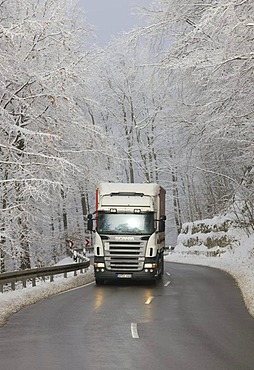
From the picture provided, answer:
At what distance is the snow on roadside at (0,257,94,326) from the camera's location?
49.3 feet

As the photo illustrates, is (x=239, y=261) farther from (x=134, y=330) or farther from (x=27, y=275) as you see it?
(x=134, y=330)

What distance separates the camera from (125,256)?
73.8ft

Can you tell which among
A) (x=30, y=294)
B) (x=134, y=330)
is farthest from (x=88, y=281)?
(x=134, y=330)

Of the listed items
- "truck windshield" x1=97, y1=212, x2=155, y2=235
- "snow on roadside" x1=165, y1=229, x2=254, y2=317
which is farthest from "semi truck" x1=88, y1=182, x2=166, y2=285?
"snow on roadside" x1=165, y1=229, x2=254, y2=317

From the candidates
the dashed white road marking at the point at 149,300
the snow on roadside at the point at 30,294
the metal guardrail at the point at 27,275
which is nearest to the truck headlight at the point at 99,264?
the snow on roadside at the point at 30,294

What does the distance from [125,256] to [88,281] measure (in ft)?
14.3

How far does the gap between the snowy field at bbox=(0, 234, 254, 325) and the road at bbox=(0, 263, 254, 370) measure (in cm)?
38

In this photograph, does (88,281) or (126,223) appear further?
(88,281)

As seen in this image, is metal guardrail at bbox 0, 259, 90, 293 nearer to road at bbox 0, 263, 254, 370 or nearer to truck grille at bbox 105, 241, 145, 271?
road at bbox 0, 263, 254, 370

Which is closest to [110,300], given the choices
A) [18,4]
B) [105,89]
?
[18,4]

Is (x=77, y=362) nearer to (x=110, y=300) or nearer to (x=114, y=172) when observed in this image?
(x=110, y=300)

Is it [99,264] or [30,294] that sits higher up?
[99,264]

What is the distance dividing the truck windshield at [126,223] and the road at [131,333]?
3.62 metres

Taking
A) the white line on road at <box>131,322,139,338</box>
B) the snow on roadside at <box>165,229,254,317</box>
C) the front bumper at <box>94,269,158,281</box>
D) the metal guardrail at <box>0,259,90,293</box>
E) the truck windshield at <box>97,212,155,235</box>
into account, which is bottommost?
the snow on roadside at <box>165,229,254,317</box>
